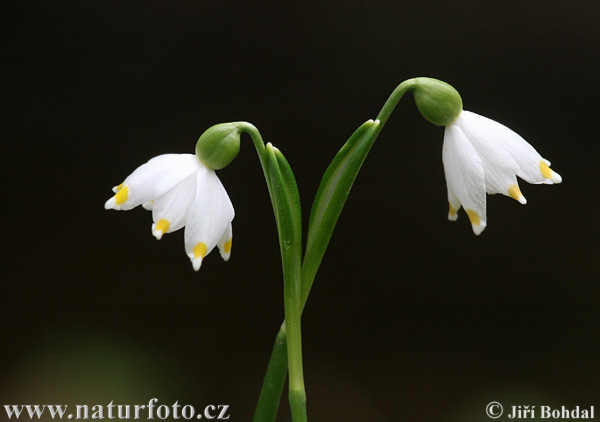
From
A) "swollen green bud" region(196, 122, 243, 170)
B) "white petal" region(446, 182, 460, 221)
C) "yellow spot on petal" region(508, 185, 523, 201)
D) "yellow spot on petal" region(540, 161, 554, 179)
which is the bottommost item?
"white petal" region(446, 182, 460, 221)

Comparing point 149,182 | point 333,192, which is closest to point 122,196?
point 149,182

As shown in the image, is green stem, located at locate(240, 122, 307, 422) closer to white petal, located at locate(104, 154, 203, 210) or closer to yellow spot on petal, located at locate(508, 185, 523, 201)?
white petal, located at locate(104, 154, 203, 210)

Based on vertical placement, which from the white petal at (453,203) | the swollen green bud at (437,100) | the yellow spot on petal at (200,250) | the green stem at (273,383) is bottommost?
the green stem at (273,383)

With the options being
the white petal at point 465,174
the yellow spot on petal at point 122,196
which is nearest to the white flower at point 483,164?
the white petal at point 465,174

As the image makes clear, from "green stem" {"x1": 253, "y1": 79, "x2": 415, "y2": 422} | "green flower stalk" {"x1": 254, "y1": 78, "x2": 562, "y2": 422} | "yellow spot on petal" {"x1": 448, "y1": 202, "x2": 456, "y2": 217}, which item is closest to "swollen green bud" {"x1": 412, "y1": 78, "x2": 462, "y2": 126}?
"green flower stalk" {"x1": 254, "y1": 78, "x2": 562, "y2": 422}

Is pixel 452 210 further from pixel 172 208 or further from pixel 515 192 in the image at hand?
pixel 172 208

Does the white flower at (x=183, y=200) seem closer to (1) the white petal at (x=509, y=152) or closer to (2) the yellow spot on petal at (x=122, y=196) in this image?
(2) the yellow spot on petal at (x=122, y=196)
